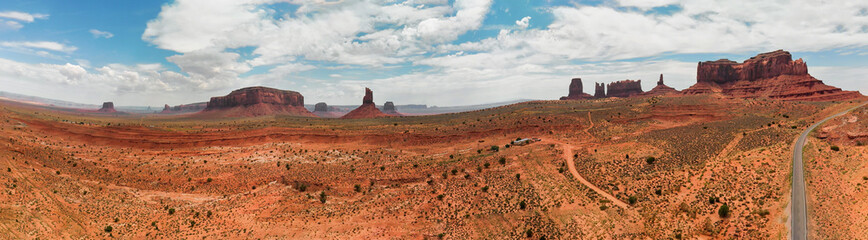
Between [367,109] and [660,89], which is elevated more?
[660,89]

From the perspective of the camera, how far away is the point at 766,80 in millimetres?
128375

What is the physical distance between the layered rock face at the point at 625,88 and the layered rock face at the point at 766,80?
121ft

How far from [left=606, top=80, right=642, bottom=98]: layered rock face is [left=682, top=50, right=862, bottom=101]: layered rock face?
1448 inches

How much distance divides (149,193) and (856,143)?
84801 mm

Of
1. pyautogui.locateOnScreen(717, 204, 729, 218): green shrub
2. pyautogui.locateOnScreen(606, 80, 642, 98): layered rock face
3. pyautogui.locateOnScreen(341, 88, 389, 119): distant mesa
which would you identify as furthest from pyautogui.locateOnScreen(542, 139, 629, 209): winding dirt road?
pyautogui.locateOnScreen(606, 80, 642, 98): layered rock face

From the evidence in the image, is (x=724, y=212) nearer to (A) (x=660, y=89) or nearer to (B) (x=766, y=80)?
(B) (x=766, y=80)

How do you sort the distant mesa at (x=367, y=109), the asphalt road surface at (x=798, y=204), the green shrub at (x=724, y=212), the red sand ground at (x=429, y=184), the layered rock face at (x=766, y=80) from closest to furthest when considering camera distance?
the asphalt road surface at (x=798, y=204) → the green shrub at (x=724, y=212) → the red sand ground at (x=429, y=184) → the layered rock face at (x=766, y=80) → the distant mesa at (x=367, y=109)

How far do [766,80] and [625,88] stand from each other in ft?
216

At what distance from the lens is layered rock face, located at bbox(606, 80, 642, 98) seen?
187875 millimetres

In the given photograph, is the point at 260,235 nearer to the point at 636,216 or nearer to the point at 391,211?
the point at 391,211

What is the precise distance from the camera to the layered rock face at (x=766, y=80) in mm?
113750

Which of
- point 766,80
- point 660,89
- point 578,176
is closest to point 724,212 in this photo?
point 578,176

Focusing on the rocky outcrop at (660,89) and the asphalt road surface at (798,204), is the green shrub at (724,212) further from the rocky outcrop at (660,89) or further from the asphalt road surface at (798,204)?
the rocky outcrop at (660,89)

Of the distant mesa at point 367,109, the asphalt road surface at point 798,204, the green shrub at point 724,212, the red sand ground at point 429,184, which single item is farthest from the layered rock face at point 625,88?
the green shrub at point 724,212
